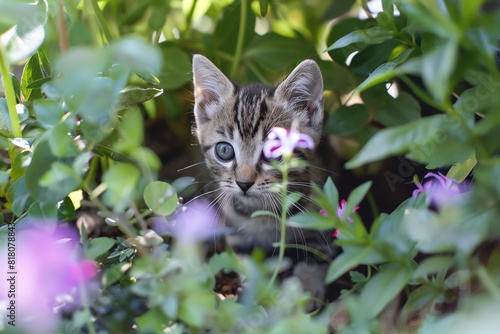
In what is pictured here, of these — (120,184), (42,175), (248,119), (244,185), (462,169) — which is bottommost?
A: (244,185)

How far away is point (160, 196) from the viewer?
94 centimetres

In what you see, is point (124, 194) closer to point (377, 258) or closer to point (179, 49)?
point (377, 258)

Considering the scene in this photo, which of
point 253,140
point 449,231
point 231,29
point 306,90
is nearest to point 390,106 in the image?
point 306,90

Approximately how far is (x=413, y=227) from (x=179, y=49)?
1217 mm

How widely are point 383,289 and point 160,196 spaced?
37cm

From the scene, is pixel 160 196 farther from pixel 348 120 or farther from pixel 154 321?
pixel 348 120

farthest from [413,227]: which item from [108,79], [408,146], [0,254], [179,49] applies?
[179,49]

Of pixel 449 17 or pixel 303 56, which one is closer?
pixel 449 17

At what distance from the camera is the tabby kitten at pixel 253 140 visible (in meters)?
1.53

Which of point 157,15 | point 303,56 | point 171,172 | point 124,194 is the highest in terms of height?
point 124,194

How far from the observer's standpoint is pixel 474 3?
2.46 feet

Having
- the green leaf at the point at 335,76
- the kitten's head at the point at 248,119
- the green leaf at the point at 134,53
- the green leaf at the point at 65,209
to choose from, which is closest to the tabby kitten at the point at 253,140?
the kitten's head at the point at 248,119

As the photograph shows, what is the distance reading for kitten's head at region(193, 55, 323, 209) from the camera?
152cm

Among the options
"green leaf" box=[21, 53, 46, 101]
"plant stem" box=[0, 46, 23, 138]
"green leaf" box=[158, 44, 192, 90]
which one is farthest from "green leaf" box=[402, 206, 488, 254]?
"green leaf" box=[158, 44, 192, 90]
